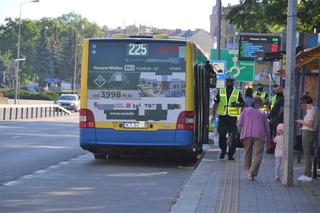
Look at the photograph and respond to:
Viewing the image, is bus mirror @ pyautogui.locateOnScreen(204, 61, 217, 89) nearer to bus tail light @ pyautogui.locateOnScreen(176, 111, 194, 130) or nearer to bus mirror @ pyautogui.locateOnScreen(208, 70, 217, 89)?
bus mirror @ pyautogui.locateOnScreen(208, 70, 217, 89)

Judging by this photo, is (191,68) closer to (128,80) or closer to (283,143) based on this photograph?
(128,80)

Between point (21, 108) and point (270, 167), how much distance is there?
3212 centimetres

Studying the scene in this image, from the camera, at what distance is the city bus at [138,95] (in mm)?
15164

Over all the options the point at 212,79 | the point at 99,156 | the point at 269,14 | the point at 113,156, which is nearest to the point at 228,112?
the point at 212,79

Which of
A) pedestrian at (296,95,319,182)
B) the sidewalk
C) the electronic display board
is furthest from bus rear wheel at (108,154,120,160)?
the electronic display board

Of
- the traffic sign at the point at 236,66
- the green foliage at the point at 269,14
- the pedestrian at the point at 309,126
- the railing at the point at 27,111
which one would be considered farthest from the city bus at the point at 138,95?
the railing at the point at 27,111

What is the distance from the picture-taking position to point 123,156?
17.9 meters

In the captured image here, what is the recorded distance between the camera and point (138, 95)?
15328mm

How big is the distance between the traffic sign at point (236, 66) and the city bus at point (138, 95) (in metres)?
12.4

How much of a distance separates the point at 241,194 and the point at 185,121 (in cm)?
480

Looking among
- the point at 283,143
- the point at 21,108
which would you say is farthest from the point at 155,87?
the point at 21,108

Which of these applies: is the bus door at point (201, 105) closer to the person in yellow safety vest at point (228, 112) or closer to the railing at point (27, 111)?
the person in yellow safety vest at point (228, 112)

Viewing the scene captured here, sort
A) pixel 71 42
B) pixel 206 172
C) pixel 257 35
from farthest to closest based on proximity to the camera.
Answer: pixel 71 42
pixel 257 35
pixel 206 172

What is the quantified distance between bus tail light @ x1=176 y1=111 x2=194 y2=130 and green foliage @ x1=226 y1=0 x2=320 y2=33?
5.83 meters
